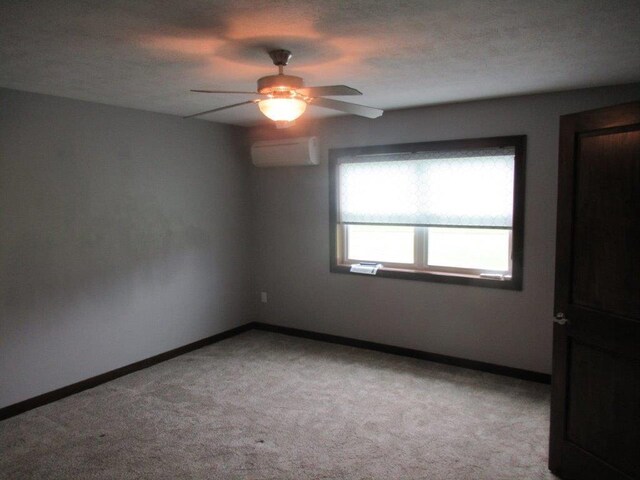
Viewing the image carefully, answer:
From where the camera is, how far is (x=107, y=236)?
3.97m

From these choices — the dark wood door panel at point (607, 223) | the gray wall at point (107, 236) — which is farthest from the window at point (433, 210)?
the dark wood door panel at point (607, 223)

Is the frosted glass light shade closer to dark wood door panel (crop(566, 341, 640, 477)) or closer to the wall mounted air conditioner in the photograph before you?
dark wood door panel (crop(566, 341, 640, 477))

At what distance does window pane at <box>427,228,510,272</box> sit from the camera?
13.3 ft

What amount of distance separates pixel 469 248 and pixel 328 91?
2.40m

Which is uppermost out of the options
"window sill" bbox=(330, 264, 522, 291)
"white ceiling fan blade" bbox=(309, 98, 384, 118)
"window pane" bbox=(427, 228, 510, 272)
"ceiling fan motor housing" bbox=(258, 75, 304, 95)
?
"ceiling fan motor housing" bbox=(258, 75, 304, 95)

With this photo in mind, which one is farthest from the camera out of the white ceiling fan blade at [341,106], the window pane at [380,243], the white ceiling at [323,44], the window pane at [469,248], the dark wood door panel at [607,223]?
the window pane at [380,243]

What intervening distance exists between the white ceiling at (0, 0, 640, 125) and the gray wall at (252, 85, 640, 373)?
391mm

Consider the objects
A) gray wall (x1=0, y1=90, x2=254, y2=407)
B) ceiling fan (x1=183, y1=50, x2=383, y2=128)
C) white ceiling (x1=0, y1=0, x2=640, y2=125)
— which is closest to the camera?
white ceiling (x1=0, y1=0, x2=640, y2=125)

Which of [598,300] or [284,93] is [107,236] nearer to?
[284,93]

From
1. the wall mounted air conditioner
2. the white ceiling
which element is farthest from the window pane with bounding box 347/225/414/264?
the white ceiling

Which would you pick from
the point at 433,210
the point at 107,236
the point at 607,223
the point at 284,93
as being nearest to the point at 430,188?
the point at 433,210

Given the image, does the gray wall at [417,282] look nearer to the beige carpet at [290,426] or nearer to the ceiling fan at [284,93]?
the beige carpet at [290,426]

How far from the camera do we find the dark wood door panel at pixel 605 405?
2209mm

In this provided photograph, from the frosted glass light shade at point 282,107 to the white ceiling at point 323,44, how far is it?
0.84ft
